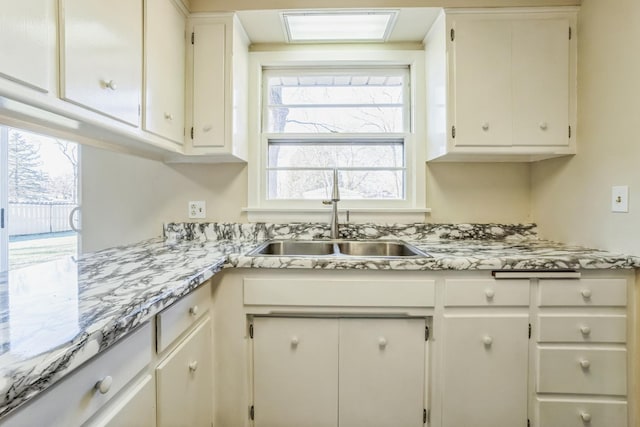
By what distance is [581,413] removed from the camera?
129 centimetres

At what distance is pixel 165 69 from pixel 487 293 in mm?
1727

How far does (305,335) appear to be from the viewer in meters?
1.35

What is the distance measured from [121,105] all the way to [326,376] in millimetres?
1337

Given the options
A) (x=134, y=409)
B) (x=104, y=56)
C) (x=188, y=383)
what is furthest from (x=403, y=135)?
(x=134, y=409)

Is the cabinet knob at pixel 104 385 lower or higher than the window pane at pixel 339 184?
lower

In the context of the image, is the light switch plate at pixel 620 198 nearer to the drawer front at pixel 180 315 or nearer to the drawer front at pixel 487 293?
the drawer front at pixel 487 293

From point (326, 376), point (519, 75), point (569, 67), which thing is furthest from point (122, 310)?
point (569, 67)

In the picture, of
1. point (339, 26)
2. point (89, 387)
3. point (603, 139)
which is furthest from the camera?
point (339, 26)

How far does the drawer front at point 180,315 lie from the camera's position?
90cm

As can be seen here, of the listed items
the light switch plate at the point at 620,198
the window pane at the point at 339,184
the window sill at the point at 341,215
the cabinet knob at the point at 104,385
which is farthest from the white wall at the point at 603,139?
the cabinet knob at the point at 104,385

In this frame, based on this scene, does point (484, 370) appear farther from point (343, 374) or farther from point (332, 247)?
point (332, 247)

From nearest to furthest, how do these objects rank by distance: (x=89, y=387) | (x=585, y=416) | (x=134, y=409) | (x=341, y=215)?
(x=89, y=387), (x=134, y=409), (x=585, y=416), (x=341, y=215)

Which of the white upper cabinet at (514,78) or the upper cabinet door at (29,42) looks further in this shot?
the white upper cabinet at (514,78)

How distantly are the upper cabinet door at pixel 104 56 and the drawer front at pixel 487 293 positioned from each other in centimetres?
146
